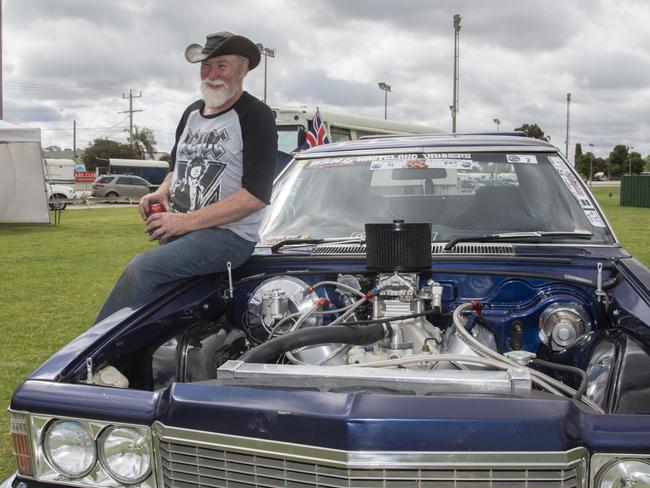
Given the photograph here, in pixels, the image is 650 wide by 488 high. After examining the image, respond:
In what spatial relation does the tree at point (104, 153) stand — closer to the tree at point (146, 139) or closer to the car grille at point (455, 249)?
the tree at point (146, 139)

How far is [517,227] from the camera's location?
3195 millimetres

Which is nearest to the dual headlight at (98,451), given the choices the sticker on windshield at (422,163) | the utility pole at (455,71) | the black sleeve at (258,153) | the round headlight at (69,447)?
A: the round headlight at (69,447)

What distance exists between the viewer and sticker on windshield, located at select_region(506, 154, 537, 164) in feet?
11.4

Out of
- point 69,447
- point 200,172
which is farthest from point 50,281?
point 69,447

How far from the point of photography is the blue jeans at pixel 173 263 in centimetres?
263

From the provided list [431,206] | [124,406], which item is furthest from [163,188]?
[124,406]

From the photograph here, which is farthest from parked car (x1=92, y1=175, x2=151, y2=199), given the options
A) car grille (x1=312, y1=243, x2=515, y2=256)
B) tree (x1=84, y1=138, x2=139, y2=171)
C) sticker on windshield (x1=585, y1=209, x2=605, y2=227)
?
tree (x1=84, y1=138, x2=139, y2=171)

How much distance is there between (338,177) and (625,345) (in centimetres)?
190

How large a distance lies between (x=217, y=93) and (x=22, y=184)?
18413mm

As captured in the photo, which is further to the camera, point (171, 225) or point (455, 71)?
point (455, 71)

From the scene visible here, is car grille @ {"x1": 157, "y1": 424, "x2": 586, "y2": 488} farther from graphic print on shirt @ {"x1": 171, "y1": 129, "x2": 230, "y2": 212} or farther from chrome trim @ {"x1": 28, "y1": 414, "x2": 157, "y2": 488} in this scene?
graphic print on shirt @ {"x1": 171, "y1": 129, "x2": 230, "y2": 212}

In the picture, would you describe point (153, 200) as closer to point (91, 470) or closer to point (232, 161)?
point (232, 161)

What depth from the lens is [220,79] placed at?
118 inches

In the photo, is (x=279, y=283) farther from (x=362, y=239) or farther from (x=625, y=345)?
(x=625, y=345)
